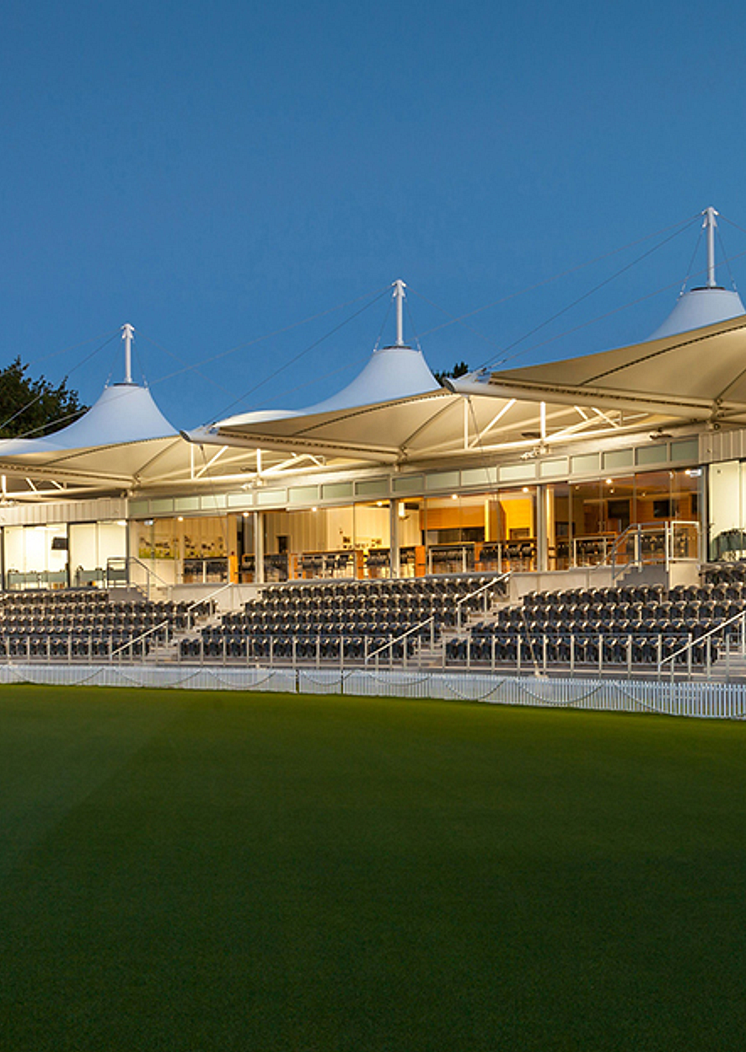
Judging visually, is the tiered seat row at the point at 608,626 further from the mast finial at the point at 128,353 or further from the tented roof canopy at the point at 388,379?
the mast finial at the point at 128,353

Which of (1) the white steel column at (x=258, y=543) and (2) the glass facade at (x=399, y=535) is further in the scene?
(1) the white steel column at (x=258, y=543)

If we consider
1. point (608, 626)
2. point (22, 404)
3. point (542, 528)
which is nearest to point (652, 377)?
point (608, 626)

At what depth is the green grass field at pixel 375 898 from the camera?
427cm

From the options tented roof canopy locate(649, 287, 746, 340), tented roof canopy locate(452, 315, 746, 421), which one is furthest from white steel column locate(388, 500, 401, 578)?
tented roof canopy locate(452, 315, 746, 421)

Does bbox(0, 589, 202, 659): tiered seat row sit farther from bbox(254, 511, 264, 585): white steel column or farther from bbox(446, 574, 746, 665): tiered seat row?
bbox(446, 574, 746, 665): tiered seat row

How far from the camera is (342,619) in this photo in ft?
79.5

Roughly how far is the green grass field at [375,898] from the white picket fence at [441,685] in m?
2.95

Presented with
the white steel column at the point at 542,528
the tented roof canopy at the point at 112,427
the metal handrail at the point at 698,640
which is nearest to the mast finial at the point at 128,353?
the tented roof canopy at the point at 112,427

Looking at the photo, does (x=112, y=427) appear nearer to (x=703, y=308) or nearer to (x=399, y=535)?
(x=399, y=535)

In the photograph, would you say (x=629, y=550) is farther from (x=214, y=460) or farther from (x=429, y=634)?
(x=214, y=460)

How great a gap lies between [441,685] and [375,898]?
35.4 ft

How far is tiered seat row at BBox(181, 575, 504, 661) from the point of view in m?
19.7

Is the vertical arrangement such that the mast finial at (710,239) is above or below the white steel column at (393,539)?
above

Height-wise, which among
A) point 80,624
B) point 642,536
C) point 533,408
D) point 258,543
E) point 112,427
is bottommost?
point 80,624
